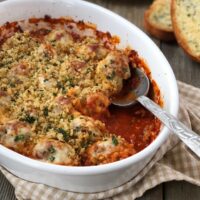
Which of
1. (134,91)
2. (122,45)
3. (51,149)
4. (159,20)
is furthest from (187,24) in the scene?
(51,149)

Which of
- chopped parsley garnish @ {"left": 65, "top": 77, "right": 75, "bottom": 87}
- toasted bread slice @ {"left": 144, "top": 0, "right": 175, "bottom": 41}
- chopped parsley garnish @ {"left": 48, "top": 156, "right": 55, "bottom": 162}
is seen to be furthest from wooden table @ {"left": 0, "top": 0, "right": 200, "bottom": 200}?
chopped parsley garnish @ {"left": 65, "top": 77, "right": 75, "bottom": 87}

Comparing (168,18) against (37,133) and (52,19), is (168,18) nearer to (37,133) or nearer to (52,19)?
(52,19)

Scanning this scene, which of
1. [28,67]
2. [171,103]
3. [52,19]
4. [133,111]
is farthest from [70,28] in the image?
[171,103]

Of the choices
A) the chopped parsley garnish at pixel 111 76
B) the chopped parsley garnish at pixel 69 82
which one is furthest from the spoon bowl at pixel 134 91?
the chopped parsley garnish at pixel 69 82

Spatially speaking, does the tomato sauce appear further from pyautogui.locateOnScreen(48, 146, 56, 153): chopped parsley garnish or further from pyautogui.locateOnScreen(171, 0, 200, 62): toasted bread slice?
pyautogui.locateOnScreen(171, 0, 200, 62): toasted bread slice

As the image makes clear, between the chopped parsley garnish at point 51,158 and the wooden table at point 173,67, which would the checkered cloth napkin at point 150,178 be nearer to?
the wooden table at point 173,67

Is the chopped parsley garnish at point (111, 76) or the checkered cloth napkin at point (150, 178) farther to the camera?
the chopped parsley garnish at point (111, 76)
